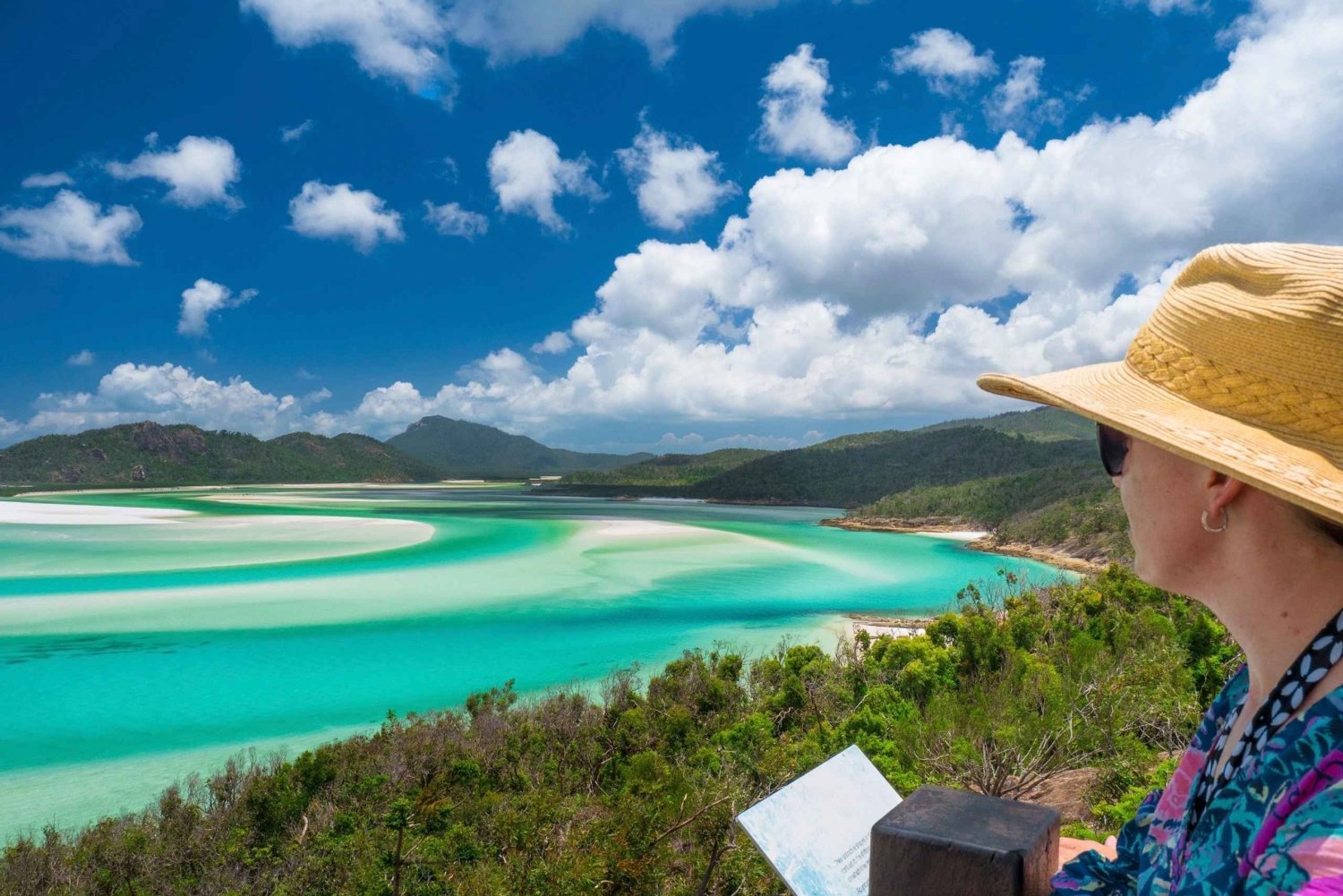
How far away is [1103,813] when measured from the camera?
3479 millimetres

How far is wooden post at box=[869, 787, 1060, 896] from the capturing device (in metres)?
0.95

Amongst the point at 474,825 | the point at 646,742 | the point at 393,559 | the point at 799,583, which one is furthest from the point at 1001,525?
the point at 474,825

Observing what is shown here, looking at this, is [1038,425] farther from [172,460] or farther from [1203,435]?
[172,460]

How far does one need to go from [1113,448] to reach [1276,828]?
0.46 metres

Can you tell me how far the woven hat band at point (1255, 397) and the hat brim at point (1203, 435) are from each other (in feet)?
0.03

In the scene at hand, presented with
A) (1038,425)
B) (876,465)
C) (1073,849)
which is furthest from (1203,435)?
(1038,425)

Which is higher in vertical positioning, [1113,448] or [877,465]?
[1113,448]

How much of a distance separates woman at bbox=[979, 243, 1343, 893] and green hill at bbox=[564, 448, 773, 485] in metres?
71.6

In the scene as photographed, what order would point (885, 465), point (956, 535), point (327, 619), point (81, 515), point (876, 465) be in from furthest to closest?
point (876, 465), point (885, 465), point (81, 515), point (956, 535), point (327, 619)

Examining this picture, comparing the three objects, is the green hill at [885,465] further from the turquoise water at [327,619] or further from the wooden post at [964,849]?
the wooden post at [964,849]

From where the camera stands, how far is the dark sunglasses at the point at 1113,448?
1.00m

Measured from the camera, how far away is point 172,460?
86.8 m

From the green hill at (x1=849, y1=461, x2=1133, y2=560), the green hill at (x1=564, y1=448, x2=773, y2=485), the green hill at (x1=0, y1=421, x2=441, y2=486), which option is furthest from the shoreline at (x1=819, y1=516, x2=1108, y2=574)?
the green hill at (x1=0, y1=421, x2=441, y2=486)

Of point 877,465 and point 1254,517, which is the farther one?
point 877,465
